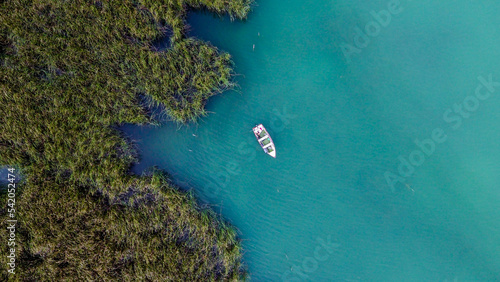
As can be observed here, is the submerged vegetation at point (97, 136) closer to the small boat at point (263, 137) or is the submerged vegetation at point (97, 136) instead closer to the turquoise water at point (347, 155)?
the turquoise water at point (347, 155)

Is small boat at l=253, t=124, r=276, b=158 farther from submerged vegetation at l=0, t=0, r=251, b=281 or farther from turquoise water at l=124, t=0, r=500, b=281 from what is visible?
submerged vegetation at l=0, t=0, r=251, b=281

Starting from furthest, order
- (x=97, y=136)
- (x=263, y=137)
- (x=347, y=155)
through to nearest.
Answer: (x=347, y=155), (x=263, y=137), (x=97, y=136)

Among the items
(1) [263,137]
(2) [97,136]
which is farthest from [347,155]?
(2) [97,136]

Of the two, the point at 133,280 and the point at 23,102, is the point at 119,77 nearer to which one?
the point at 23,102

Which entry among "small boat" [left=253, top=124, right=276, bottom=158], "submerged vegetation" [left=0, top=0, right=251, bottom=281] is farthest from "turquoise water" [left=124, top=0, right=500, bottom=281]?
"submerged vegetation" [left=0, top=0, right=251, bottom=281]

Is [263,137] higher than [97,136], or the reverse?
[263,137]

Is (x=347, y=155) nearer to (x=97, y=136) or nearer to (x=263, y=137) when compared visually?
A: (x=263, y=137)

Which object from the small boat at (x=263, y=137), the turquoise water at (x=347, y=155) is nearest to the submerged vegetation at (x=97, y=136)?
the turquoise water at (x=347, y=155)
